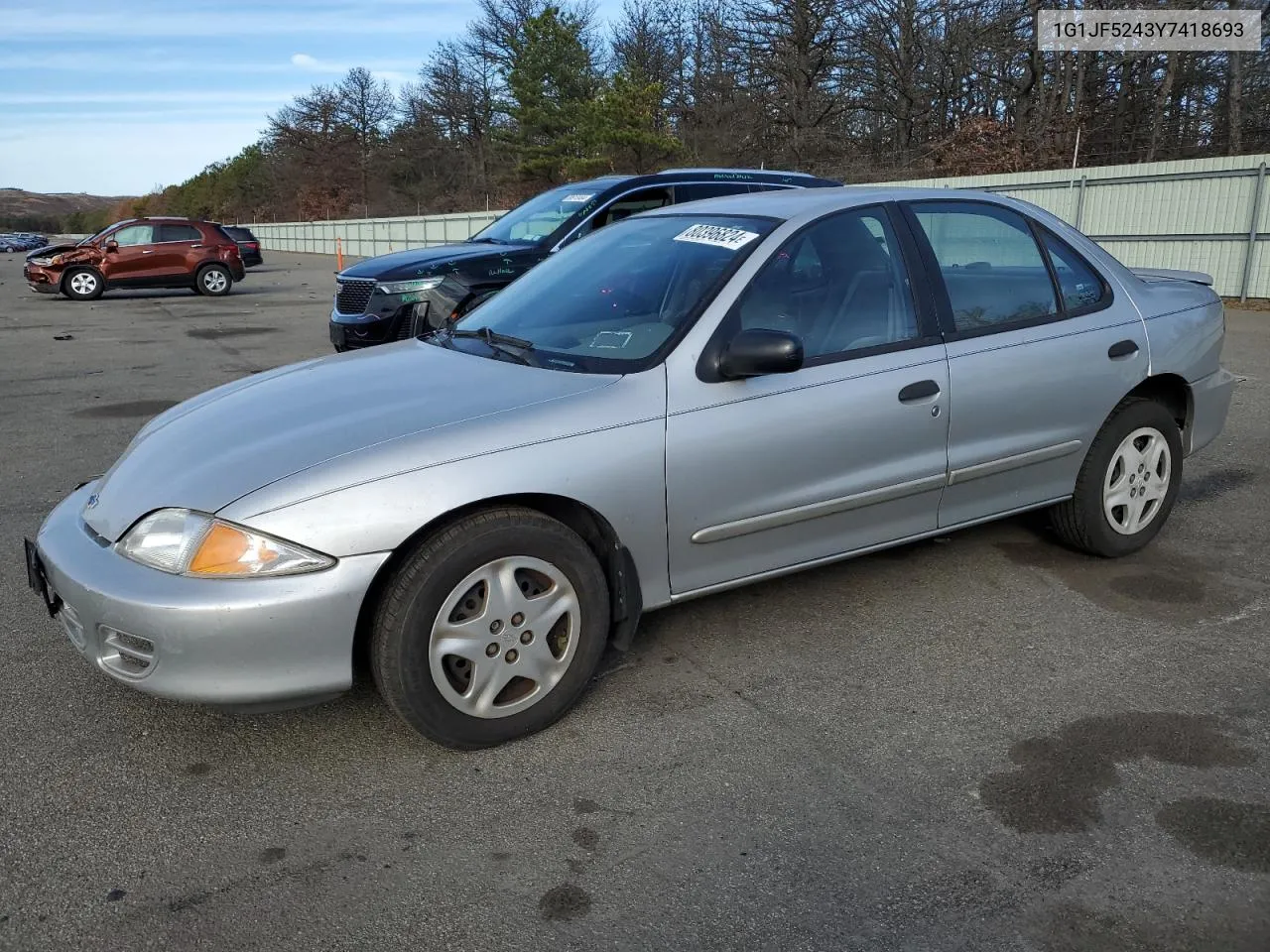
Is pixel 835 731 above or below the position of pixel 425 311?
below

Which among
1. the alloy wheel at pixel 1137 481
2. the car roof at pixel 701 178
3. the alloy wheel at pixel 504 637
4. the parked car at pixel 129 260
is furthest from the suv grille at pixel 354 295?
the parked car at pixel 129 260

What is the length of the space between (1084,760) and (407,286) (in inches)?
286

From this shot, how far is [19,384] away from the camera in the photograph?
33.3 feet

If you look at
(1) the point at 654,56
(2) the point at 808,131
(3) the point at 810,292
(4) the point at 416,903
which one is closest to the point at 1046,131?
(2) the point at 808,131

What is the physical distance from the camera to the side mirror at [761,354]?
323cm

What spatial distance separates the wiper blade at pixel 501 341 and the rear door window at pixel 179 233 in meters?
20.4

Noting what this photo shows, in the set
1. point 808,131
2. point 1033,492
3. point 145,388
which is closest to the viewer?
point 1033,492

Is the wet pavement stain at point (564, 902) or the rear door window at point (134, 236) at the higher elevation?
the rear door window at point (134, 236)

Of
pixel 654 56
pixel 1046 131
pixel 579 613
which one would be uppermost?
pixel 654 56

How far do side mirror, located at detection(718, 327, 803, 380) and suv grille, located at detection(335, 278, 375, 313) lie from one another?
652 centimetres

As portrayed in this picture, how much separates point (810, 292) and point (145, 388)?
7.88 metres

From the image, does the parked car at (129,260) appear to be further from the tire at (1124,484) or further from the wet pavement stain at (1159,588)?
the wet pavement stain at (1159,588)

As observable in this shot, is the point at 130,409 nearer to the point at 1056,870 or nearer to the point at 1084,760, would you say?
the point at 1084,760

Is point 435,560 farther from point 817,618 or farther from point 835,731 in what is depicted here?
point 817,618
